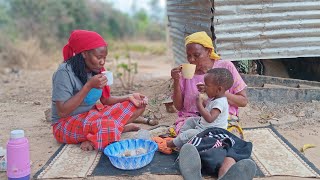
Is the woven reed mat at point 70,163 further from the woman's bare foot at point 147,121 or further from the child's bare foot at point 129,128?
the woman's bare foot at point 147,121

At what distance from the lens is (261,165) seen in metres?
3.23

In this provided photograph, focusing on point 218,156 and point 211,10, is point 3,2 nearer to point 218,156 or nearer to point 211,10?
point 211,10

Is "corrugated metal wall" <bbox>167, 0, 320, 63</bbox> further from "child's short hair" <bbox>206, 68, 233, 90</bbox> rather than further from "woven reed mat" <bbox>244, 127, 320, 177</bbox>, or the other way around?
"child's short hair" <bbox>206, 68, 233, 90</bbox>

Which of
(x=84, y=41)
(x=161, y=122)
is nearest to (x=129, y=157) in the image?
(x=84, y=41)

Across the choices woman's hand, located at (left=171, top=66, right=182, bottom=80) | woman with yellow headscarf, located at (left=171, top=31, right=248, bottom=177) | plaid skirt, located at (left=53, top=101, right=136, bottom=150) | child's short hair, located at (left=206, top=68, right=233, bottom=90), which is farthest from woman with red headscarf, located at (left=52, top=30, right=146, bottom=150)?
child's short hair, located at (left=206, top=68, right=233, bottom=90)

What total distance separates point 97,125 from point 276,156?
5.43ft

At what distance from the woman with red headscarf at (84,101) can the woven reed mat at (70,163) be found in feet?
0.32

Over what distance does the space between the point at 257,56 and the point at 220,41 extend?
589mm

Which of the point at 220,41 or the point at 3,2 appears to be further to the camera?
the point at 3,2

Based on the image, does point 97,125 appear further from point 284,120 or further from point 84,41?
point 284,120

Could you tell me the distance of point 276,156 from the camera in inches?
135

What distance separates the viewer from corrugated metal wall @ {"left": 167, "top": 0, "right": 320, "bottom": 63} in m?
5.19

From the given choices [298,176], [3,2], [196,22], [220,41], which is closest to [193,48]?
[298,176]

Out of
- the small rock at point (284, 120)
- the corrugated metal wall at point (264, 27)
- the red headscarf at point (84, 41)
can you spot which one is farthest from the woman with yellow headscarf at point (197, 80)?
the corrugated metal wall at point (264, 27)
